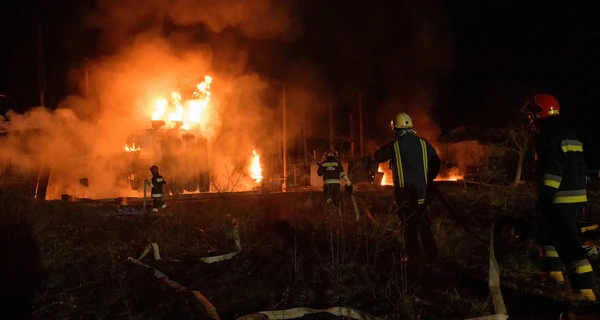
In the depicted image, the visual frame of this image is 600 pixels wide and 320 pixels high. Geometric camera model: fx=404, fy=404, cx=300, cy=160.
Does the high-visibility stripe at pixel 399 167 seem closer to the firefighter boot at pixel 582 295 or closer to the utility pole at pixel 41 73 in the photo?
the firefighter boot at pixel 582 295

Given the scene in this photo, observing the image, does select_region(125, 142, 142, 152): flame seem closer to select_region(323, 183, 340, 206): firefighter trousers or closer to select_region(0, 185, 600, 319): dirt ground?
select_region(0, 185, 600, 319): dirt ground

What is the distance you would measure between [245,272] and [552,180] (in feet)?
10.3

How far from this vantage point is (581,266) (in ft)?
11.5

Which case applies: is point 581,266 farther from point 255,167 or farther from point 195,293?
point 255,167

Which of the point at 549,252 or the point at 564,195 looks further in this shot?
the point at 549,252

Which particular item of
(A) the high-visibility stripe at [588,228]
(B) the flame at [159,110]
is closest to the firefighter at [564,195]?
(A) the high-visibility stripe at [588,228]

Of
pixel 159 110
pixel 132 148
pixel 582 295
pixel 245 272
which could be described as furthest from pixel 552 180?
pixel 159 110

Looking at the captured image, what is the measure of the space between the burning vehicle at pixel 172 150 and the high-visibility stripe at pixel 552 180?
50.5ft

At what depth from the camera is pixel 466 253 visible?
5137 mm

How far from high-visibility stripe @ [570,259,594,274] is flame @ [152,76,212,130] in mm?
17066

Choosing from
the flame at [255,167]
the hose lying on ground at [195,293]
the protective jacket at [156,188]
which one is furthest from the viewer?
the flame at [255,167]

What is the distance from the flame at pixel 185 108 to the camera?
18.9m

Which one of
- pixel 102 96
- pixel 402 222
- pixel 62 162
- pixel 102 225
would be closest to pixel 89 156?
pixel 62 162

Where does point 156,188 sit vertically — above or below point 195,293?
above
